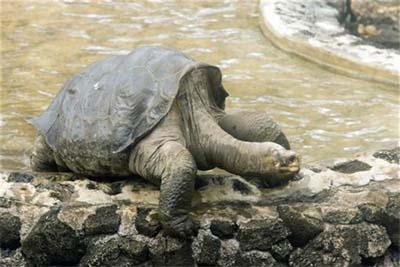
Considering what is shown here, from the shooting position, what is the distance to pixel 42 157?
479 centimetres

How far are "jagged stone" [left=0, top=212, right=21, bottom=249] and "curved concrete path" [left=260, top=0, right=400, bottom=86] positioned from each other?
4.44 meters

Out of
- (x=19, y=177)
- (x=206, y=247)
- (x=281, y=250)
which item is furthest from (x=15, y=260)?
(x=281, y=250)

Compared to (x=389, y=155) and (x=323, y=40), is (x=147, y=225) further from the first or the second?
(x=323, y=40)

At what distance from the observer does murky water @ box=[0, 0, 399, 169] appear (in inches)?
236

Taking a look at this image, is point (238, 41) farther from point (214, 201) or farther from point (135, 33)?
point (214, 201)

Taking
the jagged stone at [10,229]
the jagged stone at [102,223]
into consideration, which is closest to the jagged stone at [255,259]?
the jagged stone at [102,223]

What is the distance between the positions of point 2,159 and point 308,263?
2387mm

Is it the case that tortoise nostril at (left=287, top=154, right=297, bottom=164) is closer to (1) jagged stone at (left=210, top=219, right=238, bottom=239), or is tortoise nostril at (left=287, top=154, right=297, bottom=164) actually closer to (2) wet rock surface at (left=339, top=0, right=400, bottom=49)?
(1) jagged stone at (left=210, top=219, right=238, bottom=239)

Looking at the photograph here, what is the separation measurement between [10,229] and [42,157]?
2.57ft

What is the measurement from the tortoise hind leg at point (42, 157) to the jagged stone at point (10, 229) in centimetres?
69

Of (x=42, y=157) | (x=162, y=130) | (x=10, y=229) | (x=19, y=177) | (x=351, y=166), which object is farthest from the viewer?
(x=42, y=157)

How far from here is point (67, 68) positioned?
7.53m

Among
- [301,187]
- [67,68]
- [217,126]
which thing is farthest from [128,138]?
[67,68]

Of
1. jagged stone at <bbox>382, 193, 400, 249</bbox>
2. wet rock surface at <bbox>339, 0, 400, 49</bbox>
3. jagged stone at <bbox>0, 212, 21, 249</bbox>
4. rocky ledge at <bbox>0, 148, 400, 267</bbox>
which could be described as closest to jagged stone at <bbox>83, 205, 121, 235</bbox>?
rocky ledge at <bbox>0, 148, 400, 267</bbox>
